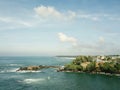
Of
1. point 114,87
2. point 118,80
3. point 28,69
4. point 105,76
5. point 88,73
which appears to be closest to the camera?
point 114,87

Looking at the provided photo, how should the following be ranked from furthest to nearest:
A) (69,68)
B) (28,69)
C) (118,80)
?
(28,69) < (69,68) < (118,80)

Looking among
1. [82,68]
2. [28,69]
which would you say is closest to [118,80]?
[82,68]

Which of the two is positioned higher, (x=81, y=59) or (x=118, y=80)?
(x=81, y=59)

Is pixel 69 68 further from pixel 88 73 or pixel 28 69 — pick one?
pixel 28 69

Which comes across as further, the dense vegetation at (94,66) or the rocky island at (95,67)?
the dense vegetation at (94,66)

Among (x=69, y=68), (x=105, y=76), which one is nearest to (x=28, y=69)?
(x=69, y=68)

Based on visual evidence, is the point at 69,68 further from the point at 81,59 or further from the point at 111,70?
the point at 111,70

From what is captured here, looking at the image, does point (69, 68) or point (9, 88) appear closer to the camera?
point (9, 88)

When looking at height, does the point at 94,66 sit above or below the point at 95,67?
above

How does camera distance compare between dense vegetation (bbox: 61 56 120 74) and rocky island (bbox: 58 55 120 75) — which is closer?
rocky island (bbox: 58 55 120 75)
